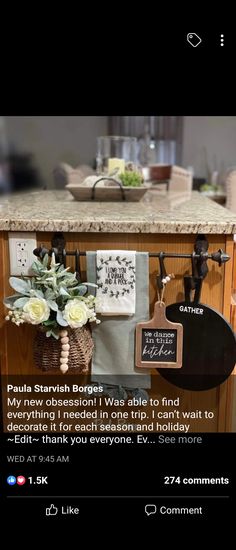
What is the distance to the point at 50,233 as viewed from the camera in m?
1.08

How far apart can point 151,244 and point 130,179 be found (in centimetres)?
62

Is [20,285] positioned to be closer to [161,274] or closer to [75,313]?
[75,313]

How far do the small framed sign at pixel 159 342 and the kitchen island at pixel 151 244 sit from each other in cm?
7

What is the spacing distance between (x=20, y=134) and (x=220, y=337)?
0.61 metres

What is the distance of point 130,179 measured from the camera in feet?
5.39

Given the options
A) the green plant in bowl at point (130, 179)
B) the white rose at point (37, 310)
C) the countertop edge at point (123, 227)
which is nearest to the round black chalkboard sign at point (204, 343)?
the countertop edge at point (123, 227)

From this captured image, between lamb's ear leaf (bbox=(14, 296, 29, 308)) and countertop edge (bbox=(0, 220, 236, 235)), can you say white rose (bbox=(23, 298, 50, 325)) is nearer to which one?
lamb's ear leaf (bbox=(14, 296, 29, 308))

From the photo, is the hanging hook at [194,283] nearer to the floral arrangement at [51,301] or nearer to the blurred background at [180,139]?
the floral arrangement at [51,301]
